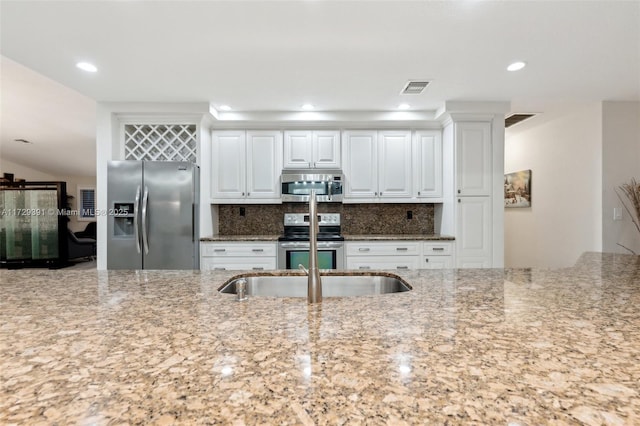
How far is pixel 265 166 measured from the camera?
385 cm

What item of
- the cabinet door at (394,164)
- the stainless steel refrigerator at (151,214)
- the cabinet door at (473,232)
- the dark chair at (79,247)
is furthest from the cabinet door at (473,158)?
the dark chair at (79,247)

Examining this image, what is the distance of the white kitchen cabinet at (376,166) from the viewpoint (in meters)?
3.86

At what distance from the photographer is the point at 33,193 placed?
6.07m

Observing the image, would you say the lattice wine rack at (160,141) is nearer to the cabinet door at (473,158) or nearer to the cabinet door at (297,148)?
the cabinet door at (297,148)

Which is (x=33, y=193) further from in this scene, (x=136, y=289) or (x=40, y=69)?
(x=136, y=289)

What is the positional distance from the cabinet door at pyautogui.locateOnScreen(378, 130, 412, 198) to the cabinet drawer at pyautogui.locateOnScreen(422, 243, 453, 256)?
2.10 ft

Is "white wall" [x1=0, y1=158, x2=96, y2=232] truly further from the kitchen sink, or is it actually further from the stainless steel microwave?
the kitchen sink

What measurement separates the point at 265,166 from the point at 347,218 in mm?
1212

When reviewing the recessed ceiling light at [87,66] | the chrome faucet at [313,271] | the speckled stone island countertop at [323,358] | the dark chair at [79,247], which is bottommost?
the dark chair at [79,247]

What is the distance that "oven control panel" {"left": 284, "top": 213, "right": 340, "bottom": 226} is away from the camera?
4.14 metres

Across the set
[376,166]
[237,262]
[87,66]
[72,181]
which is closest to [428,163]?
[376,166]

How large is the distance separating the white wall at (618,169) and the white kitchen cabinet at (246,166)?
3.51 meters

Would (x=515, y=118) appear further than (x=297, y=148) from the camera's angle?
Yes

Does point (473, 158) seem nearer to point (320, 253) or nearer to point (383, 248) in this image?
point (383, 248)
